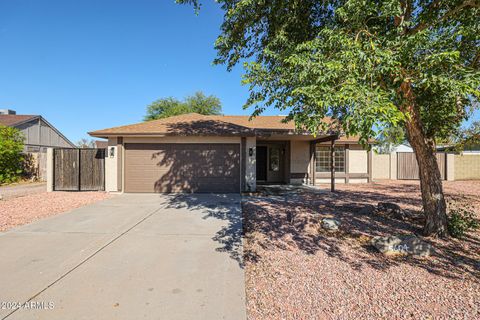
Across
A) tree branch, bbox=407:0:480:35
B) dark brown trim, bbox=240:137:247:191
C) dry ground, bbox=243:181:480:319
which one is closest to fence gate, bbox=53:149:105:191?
dark brown trim, bbox=240:137:247:191

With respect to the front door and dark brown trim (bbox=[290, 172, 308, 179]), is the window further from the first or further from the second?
the front door

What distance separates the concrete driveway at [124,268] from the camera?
104 inches

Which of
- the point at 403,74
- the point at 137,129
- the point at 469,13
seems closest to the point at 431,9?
the point at 469,13

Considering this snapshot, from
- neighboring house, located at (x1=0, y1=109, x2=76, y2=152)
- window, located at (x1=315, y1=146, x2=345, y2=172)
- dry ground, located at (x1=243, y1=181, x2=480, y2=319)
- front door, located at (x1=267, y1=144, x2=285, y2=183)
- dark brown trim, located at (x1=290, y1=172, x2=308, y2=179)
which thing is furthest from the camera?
neighboring house, located at (x1=0, y1=109, x2=76, y2=152)

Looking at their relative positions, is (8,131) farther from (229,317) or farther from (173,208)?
(229,317)

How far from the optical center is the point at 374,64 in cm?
372

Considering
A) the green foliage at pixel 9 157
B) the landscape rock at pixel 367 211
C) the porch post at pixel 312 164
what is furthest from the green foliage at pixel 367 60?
the green foliage at pixel 9 157

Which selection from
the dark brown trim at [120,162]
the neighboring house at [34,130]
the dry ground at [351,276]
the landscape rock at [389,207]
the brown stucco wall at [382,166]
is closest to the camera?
the dry ground at [351,276]

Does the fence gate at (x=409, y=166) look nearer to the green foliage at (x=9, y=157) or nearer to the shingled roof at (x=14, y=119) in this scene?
the green foliage at (x=9, y=157)

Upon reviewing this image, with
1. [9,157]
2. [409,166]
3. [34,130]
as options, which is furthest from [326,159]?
[34,130]

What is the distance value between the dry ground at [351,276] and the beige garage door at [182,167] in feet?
15.4

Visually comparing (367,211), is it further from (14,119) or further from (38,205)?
(14,119)

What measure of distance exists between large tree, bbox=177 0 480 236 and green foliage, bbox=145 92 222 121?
84.2ft

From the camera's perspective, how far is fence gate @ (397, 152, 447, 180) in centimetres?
1588
